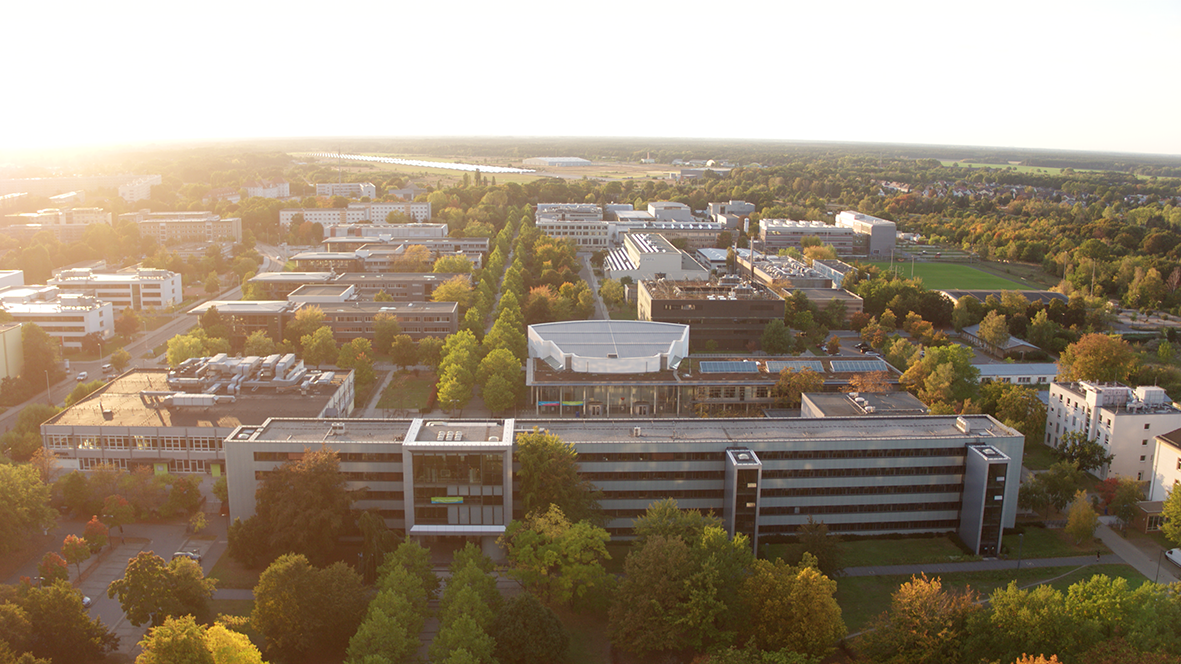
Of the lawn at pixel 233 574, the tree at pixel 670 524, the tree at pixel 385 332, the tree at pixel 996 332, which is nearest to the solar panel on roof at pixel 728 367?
the tree at pixel 670 524

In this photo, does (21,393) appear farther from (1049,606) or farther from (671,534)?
(1049,606)

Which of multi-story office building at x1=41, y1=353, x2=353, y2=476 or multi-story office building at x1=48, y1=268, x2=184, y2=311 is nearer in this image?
multi-story office building at x1=41, y1=353, x2=353, y2=476

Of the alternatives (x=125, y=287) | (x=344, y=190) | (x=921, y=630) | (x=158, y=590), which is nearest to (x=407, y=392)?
(x=158, y=590)

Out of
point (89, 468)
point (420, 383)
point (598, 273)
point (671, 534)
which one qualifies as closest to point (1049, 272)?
point (598, 273)

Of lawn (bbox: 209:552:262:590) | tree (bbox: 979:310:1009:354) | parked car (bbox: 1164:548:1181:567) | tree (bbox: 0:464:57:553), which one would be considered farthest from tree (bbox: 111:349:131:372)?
tree (bbox: 979:310:1009:354)

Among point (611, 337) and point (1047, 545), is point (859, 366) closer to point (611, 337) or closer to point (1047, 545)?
point (611, 337)

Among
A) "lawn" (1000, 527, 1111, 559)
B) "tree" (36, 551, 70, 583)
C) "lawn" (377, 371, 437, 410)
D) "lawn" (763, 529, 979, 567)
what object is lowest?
"lawn" (763, 529, 979, 567)

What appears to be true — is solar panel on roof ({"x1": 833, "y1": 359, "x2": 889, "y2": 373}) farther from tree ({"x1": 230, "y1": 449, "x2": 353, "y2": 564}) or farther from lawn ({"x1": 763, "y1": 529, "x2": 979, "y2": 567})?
tree ({"x1": 230, "y1": 449, "x2": 353, "y2": 564})

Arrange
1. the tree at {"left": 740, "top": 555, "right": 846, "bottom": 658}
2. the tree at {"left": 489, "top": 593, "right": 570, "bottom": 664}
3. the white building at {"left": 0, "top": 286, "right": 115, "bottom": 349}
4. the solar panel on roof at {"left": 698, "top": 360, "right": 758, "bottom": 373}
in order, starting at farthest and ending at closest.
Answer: the white building at {"left": 0, "top": 286, "right": 115, "bottom": 349}
the solar panel on roof at {"left": 698, "top": 360, "right": 758, "bottom": 373}
the tree at {"left": 740, "top": 555, "right": 846, "bottom": 658}
the tree at {"left": 489, "top": 593, "right": 570, "bottom": 664}
